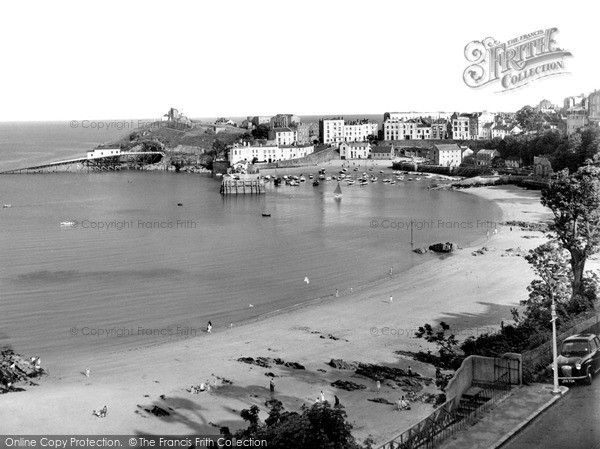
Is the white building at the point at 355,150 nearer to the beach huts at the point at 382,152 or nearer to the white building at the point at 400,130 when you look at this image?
the beach huts at the point at 382,152

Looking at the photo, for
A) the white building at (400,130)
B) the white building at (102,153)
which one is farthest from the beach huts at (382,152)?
the white building at (102,153)

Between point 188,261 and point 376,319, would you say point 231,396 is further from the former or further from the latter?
point 188,261

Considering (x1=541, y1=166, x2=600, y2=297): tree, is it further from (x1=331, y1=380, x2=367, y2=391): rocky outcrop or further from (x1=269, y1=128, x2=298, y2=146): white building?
(x1=269, y1=128, x2=298, y2=146): white building

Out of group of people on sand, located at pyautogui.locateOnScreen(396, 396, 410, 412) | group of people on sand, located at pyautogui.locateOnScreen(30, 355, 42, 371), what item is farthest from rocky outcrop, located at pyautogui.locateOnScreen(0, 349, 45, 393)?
group of people on sand, located at pyautogui.locateOnScreen(396, 396, 410, 412)

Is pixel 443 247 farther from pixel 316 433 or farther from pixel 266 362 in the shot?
pixel 316 433

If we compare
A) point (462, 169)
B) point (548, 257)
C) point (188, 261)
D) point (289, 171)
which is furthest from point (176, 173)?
point (548, 257)

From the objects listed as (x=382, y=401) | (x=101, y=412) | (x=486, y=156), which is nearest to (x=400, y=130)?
(x=486, y=156)
